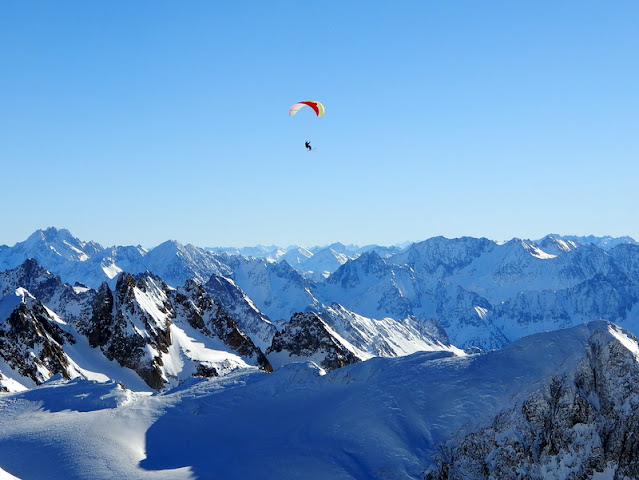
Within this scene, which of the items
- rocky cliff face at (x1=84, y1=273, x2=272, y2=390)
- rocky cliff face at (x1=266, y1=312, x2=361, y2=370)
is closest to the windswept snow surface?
rocky cliff face at (x1=84, y1=273, x2=272, y2=390)

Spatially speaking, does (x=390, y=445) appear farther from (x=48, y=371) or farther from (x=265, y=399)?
(x=48, y=371)

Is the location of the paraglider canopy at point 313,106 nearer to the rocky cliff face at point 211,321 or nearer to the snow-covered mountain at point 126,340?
the snow-covered mountain at point 126,340

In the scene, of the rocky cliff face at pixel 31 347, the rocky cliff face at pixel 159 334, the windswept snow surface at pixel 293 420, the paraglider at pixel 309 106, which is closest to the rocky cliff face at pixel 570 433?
the windswept snow surface at pixel 293 420

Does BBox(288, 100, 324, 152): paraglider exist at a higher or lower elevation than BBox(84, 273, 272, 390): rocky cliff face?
higher

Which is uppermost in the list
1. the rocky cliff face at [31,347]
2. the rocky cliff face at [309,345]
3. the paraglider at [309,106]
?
the paraglider at [309,106]

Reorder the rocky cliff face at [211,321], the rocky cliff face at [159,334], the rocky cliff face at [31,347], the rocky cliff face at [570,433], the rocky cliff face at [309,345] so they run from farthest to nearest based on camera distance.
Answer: the rocky cliff face at [211,321], the rocky cliff face at [309,345], the rocky cliff face at [159,334], the rocky cliff face at [31,347], the rocky cliff face at [570,433]

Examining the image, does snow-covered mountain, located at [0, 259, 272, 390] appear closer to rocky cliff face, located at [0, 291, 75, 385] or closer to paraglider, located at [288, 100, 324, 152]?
rocky cliff face, located at [0, 291, 75, 385]
